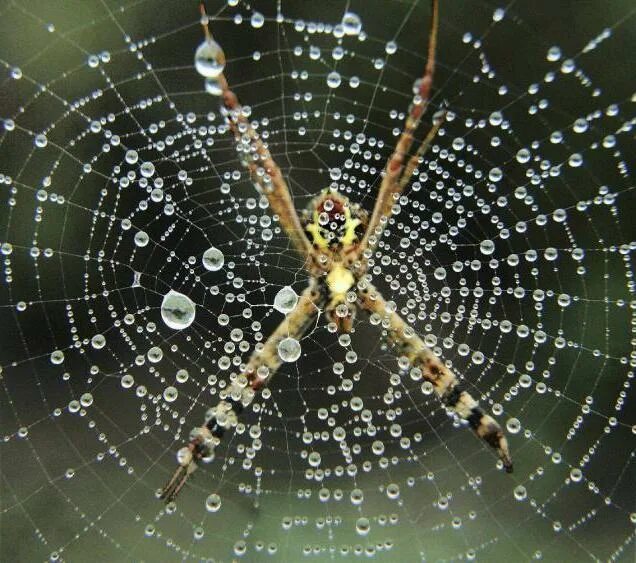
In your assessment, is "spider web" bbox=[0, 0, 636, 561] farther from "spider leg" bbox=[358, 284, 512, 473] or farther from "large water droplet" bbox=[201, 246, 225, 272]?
"large water droplet" bbox=[201, 246, 225, 272]

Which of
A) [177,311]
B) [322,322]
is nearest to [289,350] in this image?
[177,311]

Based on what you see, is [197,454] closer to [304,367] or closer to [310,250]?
[310,250]

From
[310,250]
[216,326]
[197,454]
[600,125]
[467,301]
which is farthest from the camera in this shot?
[467,301]

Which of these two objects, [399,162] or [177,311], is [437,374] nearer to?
[399,162]

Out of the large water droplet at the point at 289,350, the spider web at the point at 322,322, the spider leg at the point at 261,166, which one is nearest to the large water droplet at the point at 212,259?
the spider leg at the point at 261,166

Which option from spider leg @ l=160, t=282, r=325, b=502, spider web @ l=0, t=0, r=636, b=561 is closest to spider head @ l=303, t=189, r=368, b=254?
spider leg @ l=160, t=282, r=325, b=502

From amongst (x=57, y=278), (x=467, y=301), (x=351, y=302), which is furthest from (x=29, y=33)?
(x=467, y=301)

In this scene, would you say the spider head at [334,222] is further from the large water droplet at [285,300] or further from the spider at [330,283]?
the large water droplet at [285,300]
